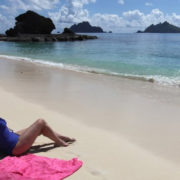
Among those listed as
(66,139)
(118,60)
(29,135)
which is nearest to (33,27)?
(118,60)

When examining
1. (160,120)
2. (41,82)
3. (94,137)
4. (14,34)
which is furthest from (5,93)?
(14,34)

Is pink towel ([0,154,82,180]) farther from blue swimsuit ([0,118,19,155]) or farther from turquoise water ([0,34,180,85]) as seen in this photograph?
turquoise water ([0,34,180,85])

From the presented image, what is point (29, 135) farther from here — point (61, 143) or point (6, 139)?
point (61, 143)

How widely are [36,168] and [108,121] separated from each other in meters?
2.31

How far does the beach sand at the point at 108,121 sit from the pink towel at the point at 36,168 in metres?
0.15

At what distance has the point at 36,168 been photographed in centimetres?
306

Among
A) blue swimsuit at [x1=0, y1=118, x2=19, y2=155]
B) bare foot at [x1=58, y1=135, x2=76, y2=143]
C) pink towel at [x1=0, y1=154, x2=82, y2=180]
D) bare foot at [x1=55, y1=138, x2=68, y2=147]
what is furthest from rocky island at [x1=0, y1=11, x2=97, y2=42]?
pink towel at [x1=0, y1=154, x2=82, y2=180]

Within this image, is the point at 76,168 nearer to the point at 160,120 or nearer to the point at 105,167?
the point at 105,167

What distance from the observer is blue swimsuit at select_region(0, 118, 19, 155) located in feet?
10.7

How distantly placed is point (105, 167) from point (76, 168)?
40 cm

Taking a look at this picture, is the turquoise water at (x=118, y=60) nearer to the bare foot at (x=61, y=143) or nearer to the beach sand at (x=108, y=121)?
the beach sand at (x=108, y=121)

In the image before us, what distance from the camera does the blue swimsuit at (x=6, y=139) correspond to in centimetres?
326

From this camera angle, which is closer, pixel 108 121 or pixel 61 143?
pixel 61 143

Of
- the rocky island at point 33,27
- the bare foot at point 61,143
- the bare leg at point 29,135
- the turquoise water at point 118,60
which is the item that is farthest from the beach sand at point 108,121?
the rocky island at point 33,27
